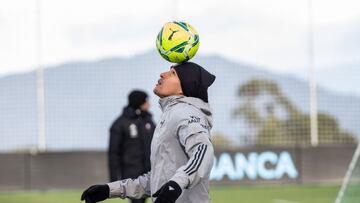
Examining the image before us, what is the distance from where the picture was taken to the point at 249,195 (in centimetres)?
1958

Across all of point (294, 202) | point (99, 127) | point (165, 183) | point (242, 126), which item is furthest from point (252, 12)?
point (165, 183)

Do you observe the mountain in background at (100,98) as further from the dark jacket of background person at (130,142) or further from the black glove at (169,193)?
the black glove at (169,193)

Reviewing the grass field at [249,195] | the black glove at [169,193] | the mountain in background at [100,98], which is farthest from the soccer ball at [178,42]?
the mountain in background at [100,98]

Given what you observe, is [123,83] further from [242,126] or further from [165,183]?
[165,183]

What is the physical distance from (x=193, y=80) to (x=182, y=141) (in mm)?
404

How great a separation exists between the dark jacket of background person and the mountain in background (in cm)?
965

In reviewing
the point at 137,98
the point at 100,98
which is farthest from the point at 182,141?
the point at 100,98

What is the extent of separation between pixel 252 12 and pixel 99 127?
14.1 feet

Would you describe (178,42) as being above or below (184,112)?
above

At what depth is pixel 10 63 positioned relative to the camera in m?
22.7

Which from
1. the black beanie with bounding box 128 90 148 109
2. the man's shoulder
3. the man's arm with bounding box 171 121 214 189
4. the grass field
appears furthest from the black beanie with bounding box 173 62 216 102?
the grass field

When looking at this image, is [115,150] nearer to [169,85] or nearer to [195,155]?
[169,85]

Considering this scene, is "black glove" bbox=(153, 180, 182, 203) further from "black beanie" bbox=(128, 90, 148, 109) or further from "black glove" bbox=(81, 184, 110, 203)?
"black beanie" bbox=(128, 90, 148, 109)

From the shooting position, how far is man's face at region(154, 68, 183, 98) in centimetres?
614
